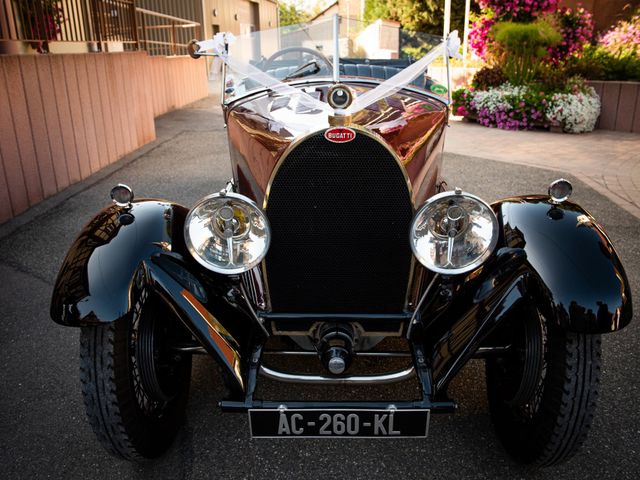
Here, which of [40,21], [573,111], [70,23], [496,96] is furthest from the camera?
[496,96]

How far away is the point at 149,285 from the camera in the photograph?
1854mm

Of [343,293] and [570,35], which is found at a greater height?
[570,35]

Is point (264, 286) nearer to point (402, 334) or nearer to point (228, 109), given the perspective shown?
point (402, 334)

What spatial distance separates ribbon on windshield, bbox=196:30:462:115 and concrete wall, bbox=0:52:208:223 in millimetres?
2933

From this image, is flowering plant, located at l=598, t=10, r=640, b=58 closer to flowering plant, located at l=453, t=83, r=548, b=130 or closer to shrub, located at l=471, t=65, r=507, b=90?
shrub, located at l=471, t=65, r=507, b=90

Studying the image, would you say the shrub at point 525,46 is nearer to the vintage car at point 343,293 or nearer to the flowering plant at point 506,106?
the flowering plant at point 506,106

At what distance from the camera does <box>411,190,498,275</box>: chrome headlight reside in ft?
5.90

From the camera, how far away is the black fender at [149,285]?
5.82ft

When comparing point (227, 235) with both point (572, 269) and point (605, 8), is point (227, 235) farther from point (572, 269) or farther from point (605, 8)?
point (605, 8)

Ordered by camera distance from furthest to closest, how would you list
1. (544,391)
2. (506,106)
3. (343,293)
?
(506,106) → (343,293) → (544,391)

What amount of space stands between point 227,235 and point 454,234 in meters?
0.77

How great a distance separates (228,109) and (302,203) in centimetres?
115

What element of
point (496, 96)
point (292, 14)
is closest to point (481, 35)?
point (496, 96)

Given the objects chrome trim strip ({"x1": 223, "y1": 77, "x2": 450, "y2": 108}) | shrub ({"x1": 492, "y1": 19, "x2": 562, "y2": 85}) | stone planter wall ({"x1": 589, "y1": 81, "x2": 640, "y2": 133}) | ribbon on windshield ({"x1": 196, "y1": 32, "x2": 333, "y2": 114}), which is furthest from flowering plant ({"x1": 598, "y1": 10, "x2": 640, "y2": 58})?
ribbon on windshield ({"x1": 196, "y1": 32, "x2": 333, "y2": 114})
